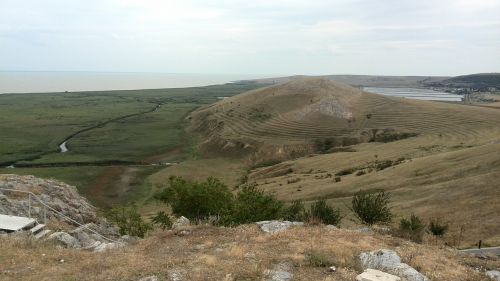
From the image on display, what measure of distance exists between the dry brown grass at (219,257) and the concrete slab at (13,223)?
87.2 inches

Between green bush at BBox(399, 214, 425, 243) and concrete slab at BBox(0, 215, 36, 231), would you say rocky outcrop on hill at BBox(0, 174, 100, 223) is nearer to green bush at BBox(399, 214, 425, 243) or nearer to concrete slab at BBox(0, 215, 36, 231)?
concrete slab at BBox(0, 215, 36, 231)

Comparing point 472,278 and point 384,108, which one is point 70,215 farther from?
point 384,108

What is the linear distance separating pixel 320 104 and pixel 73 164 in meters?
58.0

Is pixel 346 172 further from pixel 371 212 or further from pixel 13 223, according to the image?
pixel 13 223

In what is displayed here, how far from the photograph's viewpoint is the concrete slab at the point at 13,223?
57.3 ft

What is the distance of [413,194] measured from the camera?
111 feet

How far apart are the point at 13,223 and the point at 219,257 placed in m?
9.32

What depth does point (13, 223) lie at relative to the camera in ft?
59.0

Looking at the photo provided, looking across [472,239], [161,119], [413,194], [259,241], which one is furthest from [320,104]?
[259,241]

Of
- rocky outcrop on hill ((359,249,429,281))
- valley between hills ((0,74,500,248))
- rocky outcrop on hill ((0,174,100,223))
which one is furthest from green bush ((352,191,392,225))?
rocky outcrop on hill ((0,174,100,223))

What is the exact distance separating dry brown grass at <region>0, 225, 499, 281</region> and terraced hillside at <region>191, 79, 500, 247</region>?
27.8 ft

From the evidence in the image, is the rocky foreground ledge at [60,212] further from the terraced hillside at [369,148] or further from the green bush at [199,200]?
the terraced hillside at [369,148]

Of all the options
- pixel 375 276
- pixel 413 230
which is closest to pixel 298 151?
pixel 413 230

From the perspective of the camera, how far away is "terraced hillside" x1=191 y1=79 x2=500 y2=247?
98.0 feet
